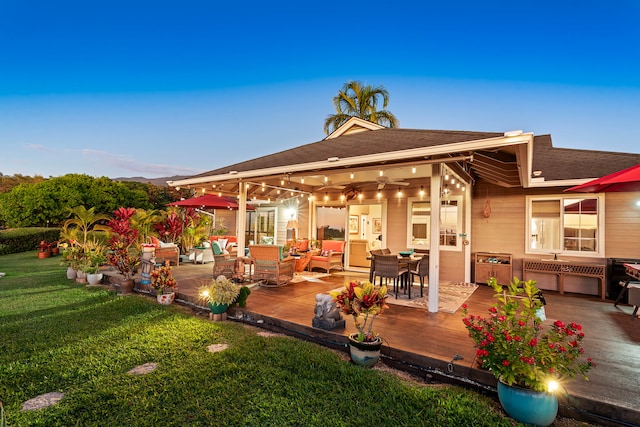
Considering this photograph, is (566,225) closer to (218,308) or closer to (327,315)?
(327,315)

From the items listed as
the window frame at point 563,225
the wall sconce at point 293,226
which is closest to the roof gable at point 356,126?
the wall sconce at point 293,226

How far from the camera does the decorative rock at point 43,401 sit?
2525 millimetres

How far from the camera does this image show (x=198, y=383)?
9.52 feet

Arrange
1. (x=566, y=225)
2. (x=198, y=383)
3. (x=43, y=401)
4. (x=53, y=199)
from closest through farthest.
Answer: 1. (x=43, y=401)
2. (x=198, y=383)
3. (x=566, y=225)
4. (x=53, y=199)

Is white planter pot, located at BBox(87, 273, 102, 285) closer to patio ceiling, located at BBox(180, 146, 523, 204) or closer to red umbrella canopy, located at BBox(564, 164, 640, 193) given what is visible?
patio ceiling, located at BBox(180, 146, 523, 204)

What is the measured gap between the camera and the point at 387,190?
9.04 meters

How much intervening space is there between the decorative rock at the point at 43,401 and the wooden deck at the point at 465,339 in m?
2.46

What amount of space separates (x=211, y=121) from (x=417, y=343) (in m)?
15.6

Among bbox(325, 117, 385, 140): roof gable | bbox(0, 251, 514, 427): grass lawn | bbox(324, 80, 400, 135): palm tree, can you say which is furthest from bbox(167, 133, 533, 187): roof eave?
bbox(324, 80, 400, 135): palm tree

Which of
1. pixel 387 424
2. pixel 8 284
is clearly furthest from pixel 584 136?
pixel 8 284

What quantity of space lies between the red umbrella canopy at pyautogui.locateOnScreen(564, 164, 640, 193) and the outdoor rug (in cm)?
271

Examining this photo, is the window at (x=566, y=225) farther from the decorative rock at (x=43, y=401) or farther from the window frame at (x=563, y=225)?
the decorative rock at (x=43, y=401)

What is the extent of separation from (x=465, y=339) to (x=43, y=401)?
4.43 metres

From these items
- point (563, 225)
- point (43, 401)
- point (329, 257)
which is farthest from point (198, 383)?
point (563, 225)
